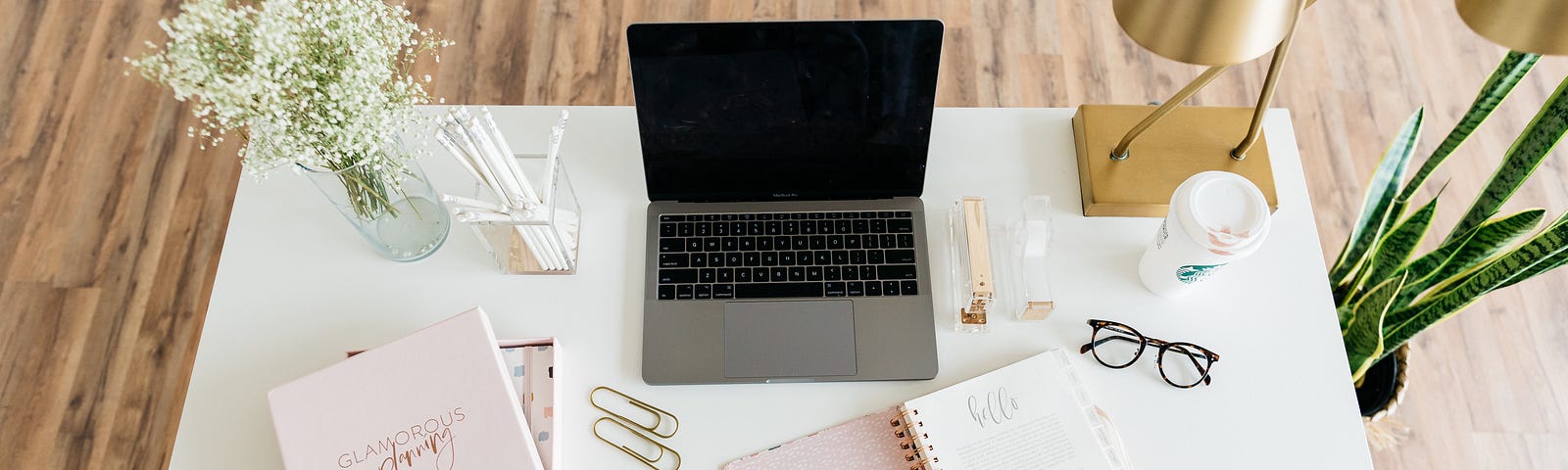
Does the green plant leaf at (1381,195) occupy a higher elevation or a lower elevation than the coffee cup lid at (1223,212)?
higher

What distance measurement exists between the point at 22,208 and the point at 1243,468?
230 cm

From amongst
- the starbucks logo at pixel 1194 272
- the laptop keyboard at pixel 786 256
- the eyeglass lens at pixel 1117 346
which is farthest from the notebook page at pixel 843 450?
the starbucks logo at pixel 1194 272

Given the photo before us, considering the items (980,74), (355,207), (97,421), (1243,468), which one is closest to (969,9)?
(980,74)

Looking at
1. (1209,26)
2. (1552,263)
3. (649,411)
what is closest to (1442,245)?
(1552,263)

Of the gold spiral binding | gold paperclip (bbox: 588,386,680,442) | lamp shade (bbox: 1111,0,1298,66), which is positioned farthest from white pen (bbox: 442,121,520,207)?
lamp shade (bbox: 1111,0,1298,66)

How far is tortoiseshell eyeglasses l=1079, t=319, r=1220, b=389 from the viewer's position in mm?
1076

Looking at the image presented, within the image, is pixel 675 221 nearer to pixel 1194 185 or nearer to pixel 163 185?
pixel 1194 185

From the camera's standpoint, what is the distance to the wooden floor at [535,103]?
1760 millimetres

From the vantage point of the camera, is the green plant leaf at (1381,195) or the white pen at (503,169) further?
the green plant leaf at (1381,195)

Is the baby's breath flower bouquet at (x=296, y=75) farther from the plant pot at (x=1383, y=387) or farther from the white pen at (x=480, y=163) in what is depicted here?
the plant pot at (x=1383, y=387)

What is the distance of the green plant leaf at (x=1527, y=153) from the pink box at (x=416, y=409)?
1.15m

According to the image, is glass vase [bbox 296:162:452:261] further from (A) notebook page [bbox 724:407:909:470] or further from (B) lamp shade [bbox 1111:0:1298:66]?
(B) lamp shade [bbox 1111:0:1298:66]

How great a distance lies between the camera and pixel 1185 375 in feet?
3.55

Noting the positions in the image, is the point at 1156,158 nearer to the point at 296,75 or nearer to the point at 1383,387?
the point at 1383,387
